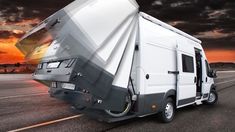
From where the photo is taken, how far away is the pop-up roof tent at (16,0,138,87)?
251 inches

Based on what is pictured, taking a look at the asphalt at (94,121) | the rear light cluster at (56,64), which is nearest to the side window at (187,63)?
the asphalt at (94,121)

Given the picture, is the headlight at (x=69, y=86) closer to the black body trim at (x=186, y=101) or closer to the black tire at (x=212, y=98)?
the black body trim at (x=186, y=101)

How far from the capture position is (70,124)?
8.18m

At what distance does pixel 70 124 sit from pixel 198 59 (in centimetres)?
556

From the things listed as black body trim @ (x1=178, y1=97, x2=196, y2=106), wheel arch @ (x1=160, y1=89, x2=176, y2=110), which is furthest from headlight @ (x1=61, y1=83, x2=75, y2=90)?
black body trim @ (x1=178, y1=97, x2=196, y2=106)

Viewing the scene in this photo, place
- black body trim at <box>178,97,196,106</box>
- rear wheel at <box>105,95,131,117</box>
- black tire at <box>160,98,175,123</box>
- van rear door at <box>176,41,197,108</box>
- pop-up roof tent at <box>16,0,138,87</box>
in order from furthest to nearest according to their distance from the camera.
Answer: black body trim at <box>178,97,196,106</box> < van rear door at <box>176,41,197,108</box> < black tire at <box>160,98,175,123</box> < rear wheel at <box>105,95,131,117</box> < pop-up roof tent at <box>16,0,138,87</box>

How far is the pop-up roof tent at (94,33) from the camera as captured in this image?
251 inches

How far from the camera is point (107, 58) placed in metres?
6.47

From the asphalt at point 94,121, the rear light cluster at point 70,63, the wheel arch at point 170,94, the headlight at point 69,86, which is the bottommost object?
the asphalt at point 94,121

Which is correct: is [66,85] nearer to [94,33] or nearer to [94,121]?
[94,121]

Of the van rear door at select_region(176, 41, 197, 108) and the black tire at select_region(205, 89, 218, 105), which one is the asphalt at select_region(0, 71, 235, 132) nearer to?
the van rear door at select_region(176, 41, 197, 108)

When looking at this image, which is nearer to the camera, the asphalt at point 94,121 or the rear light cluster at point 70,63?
the rear light cluster at point 70,63

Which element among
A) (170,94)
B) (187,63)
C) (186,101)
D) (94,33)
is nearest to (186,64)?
(187,63)

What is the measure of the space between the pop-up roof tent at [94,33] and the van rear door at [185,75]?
2486mm
